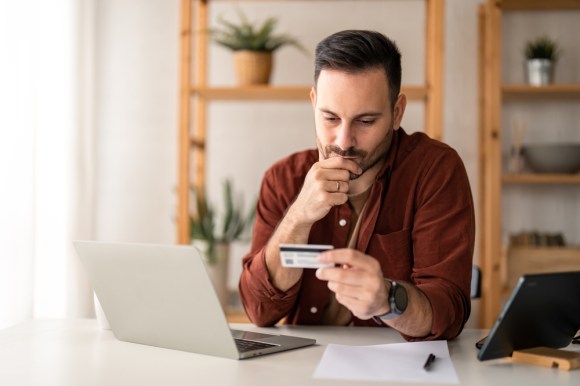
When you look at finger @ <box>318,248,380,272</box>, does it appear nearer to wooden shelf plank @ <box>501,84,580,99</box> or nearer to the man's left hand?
the man's left hand

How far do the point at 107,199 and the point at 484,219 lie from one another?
5.90 feet

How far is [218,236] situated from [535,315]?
2320mm

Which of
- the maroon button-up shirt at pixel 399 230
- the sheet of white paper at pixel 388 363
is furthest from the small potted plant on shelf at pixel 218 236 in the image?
the sheet of white paper at pixel 388 363

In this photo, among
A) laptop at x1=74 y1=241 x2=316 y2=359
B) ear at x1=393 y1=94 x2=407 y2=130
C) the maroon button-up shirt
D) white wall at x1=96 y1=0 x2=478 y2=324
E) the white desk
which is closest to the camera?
the white desk

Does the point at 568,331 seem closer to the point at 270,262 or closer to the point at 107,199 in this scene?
the point at 270,262

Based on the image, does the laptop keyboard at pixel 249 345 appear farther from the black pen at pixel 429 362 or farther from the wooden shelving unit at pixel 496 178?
the wooden shelving unit at pixel 496 178

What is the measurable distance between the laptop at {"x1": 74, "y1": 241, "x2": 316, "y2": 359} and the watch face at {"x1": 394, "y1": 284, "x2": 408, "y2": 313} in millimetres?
200

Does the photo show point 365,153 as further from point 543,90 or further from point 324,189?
point 543,90

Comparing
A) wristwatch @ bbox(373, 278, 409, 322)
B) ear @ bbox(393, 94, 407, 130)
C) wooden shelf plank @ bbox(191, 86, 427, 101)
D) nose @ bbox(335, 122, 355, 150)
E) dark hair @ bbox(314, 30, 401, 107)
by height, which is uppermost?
wooden shelf plank @ bbox(191, 86, 427, 101)

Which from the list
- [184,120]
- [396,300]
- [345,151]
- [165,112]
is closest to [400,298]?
[396,300]

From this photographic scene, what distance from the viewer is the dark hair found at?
1751 mm

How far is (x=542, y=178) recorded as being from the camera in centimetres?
329

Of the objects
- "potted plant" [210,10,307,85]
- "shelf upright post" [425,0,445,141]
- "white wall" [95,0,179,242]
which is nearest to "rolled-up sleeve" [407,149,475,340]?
"shelf upright post" [425,0,445,141]

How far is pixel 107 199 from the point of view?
143 inches
